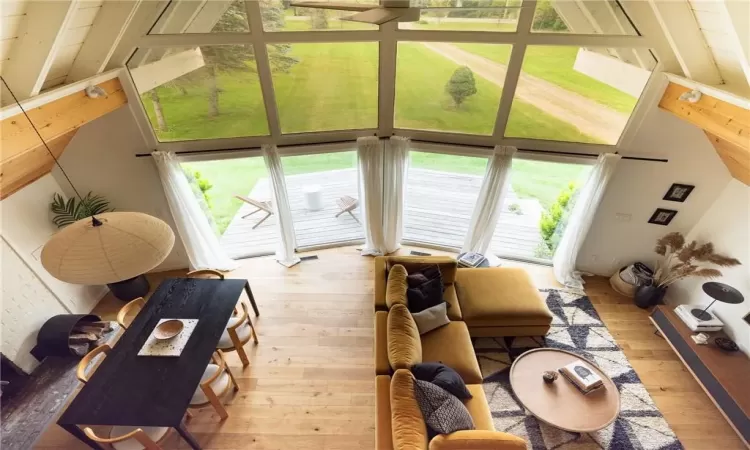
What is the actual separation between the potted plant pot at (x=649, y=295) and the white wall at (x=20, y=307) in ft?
25.2

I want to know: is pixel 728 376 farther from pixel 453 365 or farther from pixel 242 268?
pixel 242 268

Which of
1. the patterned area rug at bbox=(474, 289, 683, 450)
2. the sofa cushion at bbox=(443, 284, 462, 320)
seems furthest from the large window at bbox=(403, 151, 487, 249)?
the patterned area rug at bbox=(474, 289, 683, 450)

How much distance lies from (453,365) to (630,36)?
3.96 metres

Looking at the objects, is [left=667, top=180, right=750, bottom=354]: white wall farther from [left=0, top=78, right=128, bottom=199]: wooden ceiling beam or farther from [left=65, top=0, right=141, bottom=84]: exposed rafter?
[left=0, top=78, right=128, bottom=199]: wooden ceiling beam

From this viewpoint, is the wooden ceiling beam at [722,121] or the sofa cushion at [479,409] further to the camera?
the sofa cushion at [479,409]

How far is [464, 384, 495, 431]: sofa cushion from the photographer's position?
3.05 metres

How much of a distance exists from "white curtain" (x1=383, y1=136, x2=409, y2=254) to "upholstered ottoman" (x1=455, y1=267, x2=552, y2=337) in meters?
1.48

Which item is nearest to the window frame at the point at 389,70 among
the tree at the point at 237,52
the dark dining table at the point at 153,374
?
the tree at the point at 237,52

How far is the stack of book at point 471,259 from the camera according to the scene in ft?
16.7

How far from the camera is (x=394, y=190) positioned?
518cm

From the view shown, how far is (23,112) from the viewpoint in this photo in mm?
2762

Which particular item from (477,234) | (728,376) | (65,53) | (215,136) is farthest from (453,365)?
(65,53)

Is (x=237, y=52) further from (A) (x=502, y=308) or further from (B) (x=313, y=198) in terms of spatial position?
(A) (x=502, y=308)

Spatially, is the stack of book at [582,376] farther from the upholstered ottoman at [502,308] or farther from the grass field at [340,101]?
the grass field at [340,101]
